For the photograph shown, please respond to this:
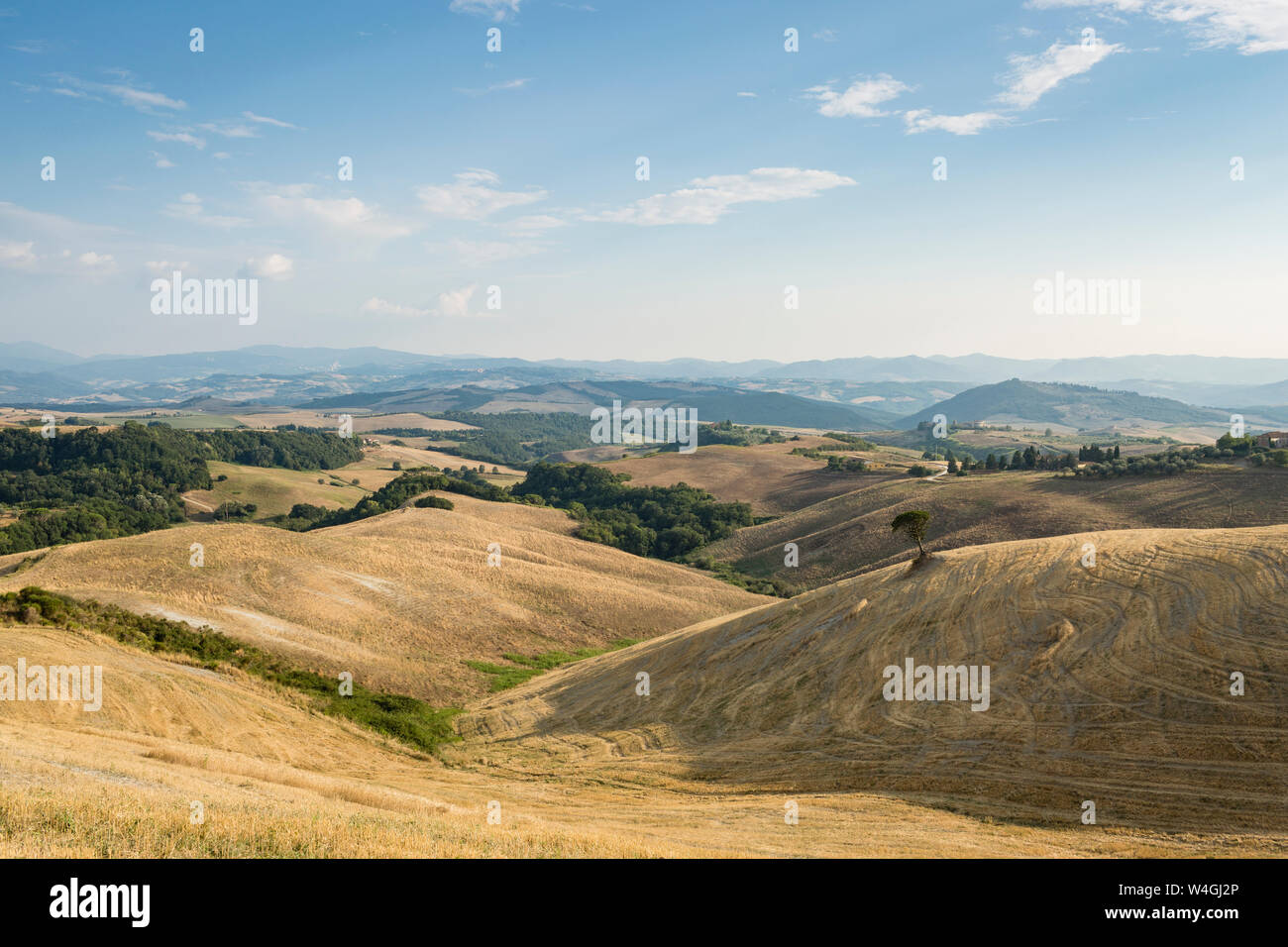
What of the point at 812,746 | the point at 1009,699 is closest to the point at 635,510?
the point at 812,746

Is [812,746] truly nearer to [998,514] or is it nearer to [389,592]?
[389,592]

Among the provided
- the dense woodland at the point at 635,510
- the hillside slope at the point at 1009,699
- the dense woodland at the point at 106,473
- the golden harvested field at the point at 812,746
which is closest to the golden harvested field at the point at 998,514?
the dense woodland at the point at 635,510

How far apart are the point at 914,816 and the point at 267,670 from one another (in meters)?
32.8

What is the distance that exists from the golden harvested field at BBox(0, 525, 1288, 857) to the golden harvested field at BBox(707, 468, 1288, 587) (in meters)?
53.6

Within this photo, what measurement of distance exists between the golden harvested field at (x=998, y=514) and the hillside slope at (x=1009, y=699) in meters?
51.3

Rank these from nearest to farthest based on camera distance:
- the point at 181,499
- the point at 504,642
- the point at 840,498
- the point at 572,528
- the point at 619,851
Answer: the point at 619,851 < the point at 504,642 < the point at 572,528 < the point at 840,498 < the point at 181,499

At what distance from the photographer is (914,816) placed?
2056 centimetres

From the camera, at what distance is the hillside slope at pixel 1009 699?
20562mm

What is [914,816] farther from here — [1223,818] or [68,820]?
[68,820]

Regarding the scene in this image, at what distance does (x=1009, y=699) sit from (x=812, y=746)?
23.5 ft

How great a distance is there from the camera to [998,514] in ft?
318

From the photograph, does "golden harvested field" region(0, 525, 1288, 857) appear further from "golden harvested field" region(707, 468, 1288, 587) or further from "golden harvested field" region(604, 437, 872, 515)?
"golden harvested field" region(604, 437, 872, 515)

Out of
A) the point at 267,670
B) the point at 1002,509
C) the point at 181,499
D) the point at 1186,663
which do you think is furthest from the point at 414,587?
the point at 181,499

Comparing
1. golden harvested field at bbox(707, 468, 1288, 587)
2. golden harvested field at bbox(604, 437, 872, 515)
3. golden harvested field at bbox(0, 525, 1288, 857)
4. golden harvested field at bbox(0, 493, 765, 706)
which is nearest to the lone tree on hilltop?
golden harvested field at bbox(0, 525, 1288, 857)
